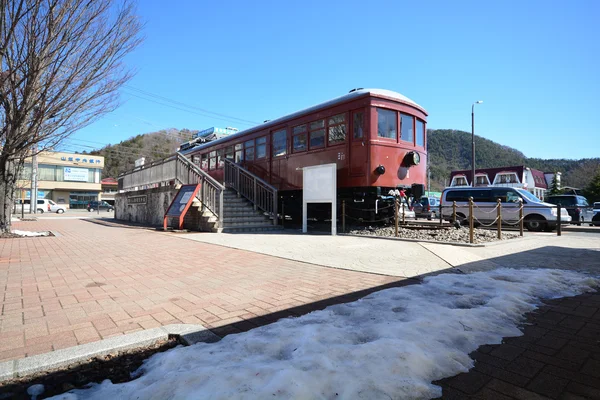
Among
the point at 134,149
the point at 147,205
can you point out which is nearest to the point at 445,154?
the point at 134,149

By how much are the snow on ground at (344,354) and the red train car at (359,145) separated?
637cm

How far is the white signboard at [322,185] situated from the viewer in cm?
965

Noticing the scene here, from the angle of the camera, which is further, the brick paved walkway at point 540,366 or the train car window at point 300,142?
the train car window at point 300,142

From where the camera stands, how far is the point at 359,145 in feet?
31.2

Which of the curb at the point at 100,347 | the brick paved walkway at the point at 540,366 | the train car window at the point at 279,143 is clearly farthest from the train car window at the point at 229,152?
the brick paved walkway at the point at 540,366

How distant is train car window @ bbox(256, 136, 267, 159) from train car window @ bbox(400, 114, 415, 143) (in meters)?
5.18

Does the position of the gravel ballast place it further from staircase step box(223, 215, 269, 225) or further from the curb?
the curb

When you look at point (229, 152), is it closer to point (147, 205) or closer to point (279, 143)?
point (279, 143)

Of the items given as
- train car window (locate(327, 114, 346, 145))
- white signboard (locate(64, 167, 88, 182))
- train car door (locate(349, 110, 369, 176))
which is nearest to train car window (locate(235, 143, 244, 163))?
train car window (locate(327, 114, 346, 145))

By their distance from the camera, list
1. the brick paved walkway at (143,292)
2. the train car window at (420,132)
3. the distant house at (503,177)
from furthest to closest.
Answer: the distant house at (503,177) → the train car window at (420,132) → the brick paved walkway at (143,292)

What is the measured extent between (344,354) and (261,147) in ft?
37.7

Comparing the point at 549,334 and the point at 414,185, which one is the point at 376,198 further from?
the point at 549,334

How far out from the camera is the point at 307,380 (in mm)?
1759

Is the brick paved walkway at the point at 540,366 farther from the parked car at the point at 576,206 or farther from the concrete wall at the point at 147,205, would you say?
the parked car at the point at 576,206
